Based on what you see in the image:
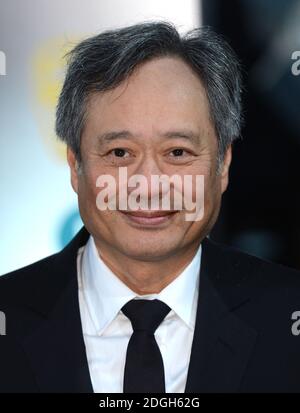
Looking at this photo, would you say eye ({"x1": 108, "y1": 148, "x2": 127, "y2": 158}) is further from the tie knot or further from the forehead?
the tie knot

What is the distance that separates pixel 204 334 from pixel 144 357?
5.4 inches

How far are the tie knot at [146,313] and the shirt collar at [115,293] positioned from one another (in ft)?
0.05

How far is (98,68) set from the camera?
1356 mm

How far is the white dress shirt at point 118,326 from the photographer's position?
53.6 inches

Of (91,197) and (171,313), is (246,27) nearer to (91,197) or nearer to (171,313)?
(91,197)

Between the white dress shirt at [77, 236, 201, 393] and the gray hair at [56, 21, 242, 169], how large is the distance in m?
0.28

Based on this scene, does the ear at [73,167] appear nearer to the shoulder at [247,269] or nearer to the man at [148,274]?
the man at [148,274]

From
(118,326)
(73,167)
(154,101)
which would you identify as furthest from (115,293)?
(154,101)

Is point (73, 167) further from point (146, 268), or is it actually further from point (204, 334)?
point (204, 334)

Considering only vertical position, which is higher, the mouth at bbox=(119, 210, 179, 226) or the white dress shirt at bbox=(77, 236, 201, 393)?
the mouth at bbox=(119, 210, 179, 226)

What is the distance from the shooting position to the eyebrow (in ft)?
4.28

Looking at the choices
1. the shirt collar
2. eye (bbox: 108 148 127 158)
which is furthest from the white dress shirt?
eye (bbox: 108 148 127 158)

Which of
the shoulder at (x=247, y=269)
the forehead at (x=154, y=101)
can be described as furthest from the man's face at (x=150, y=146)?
the shoulder at (x=247, y=269)
